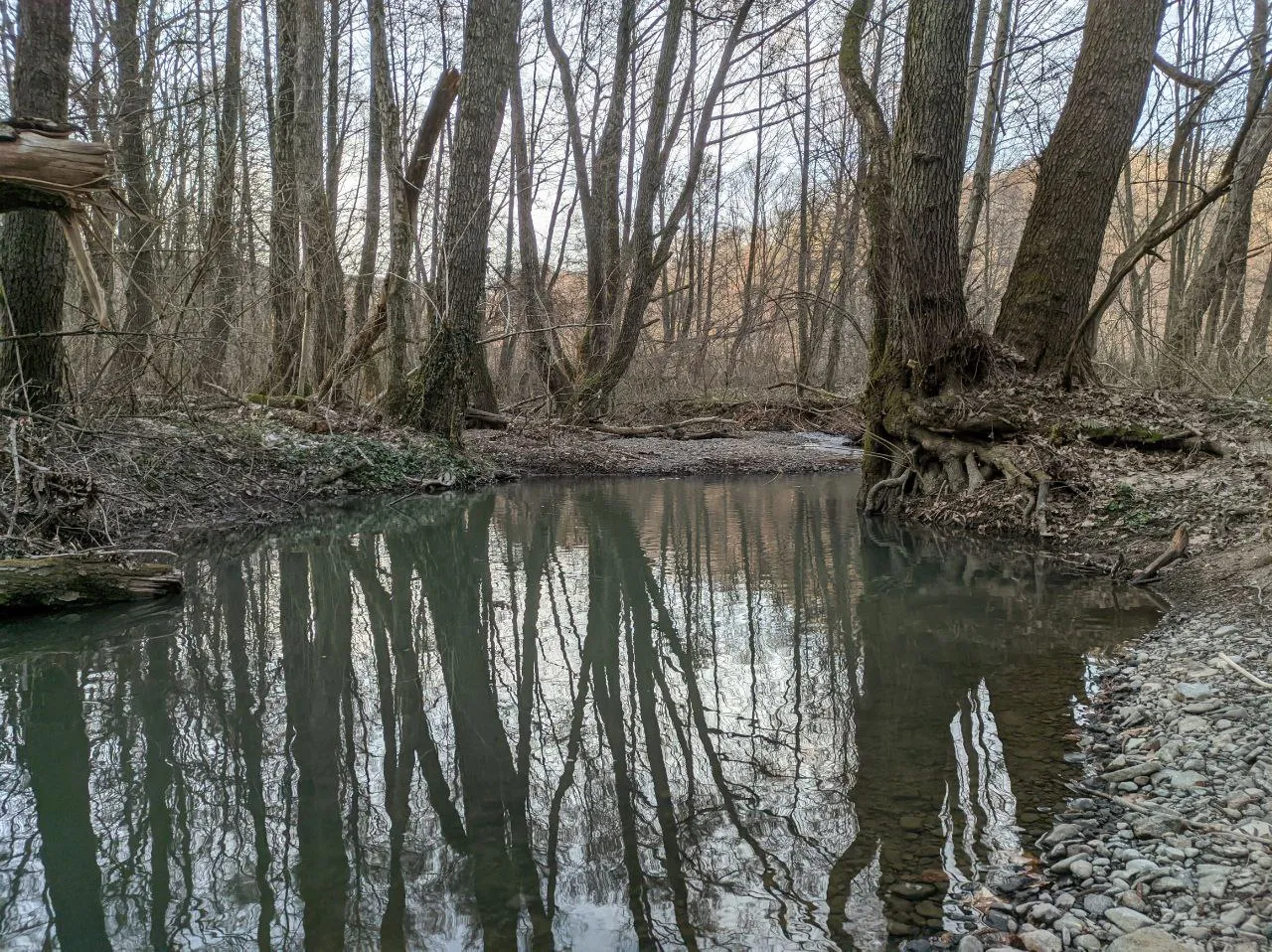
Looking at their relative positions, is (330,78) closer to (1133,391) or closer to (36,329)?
(36,329)

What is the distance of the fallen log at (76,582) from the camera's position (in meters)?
5.11

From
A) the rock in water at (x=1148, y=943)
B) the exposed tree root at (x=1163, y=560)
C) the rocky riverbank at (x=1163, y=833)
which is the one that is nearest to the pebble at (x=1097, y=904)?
the rocky riverbank at (x=1163, y=833)

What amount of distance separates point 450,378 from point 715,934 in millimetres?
10033

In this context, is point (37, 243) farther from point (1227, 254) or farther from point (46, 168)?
point (1227, 254)

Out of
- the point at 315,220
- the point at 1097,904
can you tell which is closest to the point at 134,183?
the point at 315,220

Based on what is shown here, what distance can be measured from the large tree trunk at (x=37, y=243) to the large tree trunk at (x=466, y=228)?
4.64m

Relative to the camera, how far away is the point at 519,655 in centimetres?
482

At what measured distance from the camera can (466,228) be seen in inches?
432

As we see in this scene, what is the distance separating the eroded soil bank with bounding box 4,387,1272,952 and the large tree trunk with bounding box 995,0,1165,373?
83 centimetres

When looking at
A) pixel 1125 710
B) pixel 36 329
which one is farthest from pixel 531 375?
pixel 1125 710

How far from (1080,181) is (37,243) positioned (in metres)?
9.55

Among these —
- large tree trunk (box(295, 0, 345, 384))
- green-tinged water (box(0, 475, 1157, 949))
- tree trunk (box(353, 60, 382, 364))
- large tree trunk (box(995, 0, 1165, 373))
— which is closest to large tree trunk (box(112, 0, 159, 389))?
large tree trunk (box(295, 0, 345, 384))

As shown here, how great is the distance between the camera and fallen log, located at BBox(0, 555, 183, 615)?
5113 millimetres

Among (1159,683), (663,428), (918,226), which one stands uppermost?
(918,226)
